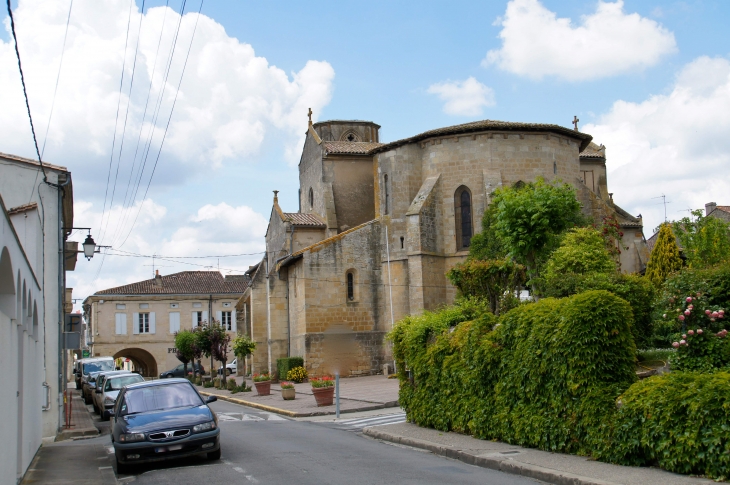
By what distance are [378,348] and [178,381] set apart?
22437mm

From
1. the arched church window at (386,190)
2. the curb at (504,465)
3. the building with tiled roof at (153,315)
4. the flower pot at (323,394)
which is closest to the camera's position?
the curb at (504,465)

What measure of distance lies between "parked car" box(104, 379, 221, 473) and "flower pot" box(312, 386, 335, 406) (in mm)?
9553

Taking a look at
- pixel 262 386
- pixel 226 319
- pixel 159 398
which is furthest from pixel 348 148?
pixel 159 398

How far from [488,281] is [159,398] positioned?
513 inches

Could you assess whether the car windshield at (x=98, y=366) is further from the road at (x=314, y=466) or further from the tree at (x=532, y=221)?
the road at (x=314, y=466)

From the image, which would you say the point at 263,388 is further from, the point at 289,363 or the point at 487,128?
the point at 487,128

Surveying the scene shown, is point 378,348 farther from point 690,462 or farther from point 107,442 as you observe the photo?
point 690,462

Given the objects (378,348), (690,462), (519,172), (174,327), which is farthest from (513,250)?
(174,327)

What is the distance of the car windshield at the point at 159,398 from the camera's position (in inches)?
506

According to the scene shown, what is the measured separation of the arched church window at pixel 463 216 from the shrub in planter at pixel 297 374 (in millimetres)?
9185

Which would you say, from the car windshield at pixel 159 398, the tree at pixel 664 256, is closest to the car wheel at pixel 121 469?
the car windshield at pixel 159 398

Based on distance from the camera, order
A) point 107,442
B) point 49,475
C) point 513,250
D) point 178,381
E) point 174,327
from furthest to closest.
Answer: point 174,327
point 513,250
point 107,442
point 178,381
point 49,475

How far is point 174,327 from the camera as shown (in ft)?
196

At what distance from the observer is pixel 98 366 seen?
39.1 m
